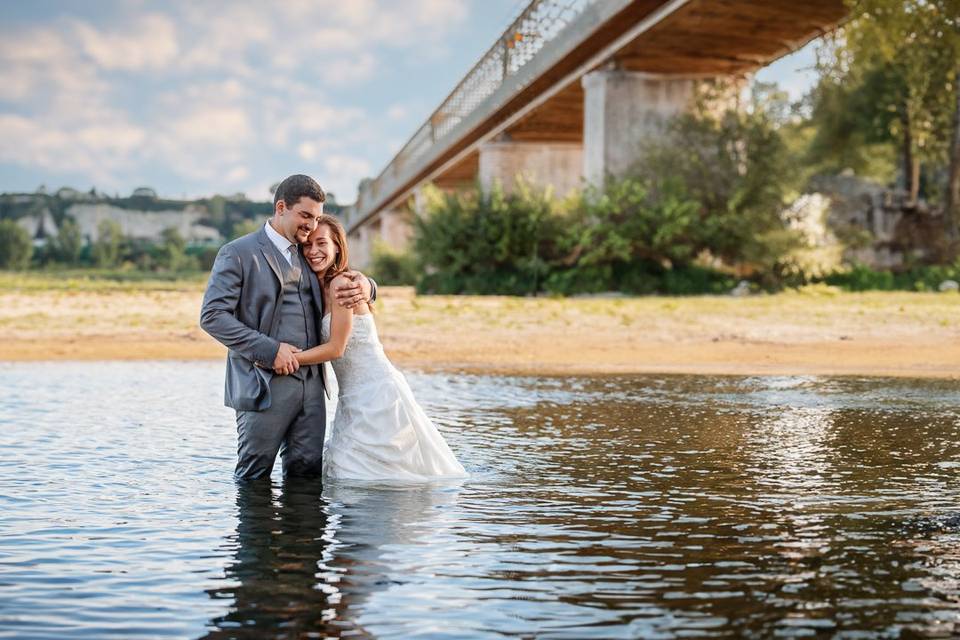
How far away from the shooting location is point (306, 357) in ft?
21.6

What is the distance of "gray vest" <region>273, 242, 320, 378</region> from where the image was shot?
261 inches

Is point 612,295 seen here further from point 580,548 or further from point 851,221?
point 580,548

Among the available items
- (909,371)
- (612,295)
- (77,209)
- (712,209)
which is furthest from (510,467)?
(77,209)

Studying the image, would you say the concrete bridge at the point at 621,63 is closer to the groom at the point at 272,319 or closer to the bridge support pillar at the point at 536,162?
the bridge support pillar at the point at 536,162

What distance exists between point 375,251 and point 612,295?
75.4 feet

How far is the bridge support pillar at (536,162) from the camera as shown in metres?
43.6

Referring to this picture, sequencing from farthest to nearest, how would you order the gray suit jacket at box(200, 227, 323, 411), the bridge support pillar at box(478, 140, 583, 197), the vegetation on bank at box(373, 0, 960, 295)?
the bridge support pillar at box(478, 140, 583, 197) < the vegetation on bank at box(373, 0, 960, 295) < the gray suit jacket at box(200, 227, 323, 411)

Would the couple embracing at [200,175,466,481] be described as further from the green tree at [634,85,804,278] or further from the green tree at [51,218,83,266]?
the green tree at [51,218,83,266]

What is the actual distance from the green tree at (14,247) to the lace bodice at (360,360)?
75874mm

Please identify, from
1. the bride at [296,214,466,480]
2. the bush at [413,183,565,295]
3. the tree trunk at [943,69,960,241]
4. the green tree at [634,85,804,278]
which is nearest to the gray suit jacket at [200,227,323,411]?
the bride at [296,214,466,480]

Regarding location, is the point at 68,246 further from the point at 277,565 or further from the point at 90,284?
the point at 277,565

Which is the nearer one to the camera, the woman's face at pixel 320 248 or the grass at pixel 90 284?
the woman's face at pixel 320 248

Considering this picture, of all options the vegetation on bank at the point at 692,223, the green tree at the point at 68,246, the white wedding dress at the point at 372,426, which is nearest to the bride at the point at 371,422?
the white wedding dress at the point at 372,426

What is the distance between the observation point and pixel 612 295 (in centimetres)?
2695
